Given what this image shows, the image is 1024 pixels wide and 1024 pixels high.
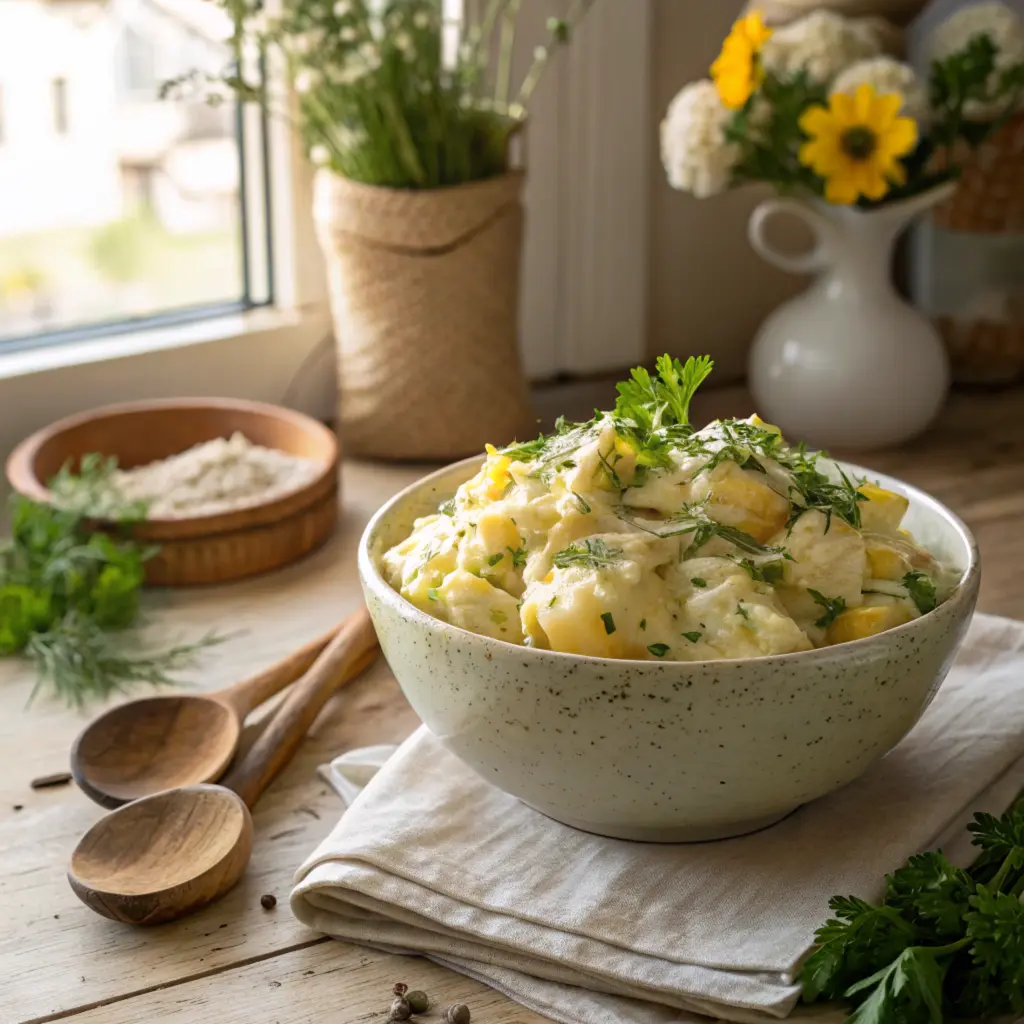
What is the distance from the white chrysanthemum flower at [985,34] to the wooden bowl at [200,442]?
0.87 m

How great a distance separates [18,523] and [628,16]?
1.01 meters

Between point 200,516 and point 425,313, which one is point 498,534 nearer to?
point 200,516

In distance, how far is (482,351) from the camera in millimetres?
1737

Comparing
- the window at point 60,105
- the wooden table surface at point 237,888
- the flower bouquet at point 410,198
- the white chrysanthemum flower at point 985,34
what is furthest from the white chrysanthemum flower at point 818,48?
the window at point 60,105

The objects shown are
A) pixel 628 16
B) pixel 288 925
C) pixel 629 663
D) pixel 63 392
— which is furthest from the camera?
pixel 628 16

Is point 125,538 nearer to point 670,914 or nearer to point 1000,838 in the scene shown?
point 670,914

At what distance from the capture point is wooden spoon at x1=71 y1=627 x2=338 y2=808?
1.08 metres

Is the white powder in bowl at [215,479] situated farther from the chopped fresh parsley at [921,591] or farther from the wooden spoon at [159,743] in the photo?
the chopped fresh parsley at [921,591]

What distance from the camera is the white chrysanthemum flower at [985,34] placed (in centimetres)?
172

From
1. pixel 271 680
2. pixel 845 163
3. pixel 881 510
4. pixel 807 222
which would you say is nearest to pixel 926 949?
pixel 881 510

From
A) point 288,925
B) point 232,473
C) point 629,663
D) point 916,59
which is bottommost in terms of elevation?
point 288,925

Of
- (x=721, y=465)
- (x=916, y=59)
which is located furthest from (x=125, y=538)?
(x=916, y=59)

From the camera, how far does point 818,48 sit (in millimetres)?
1672

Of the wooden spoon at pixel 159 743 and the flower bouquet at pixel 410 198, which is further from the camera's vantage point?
the flower bouquet at pixel 410 198
